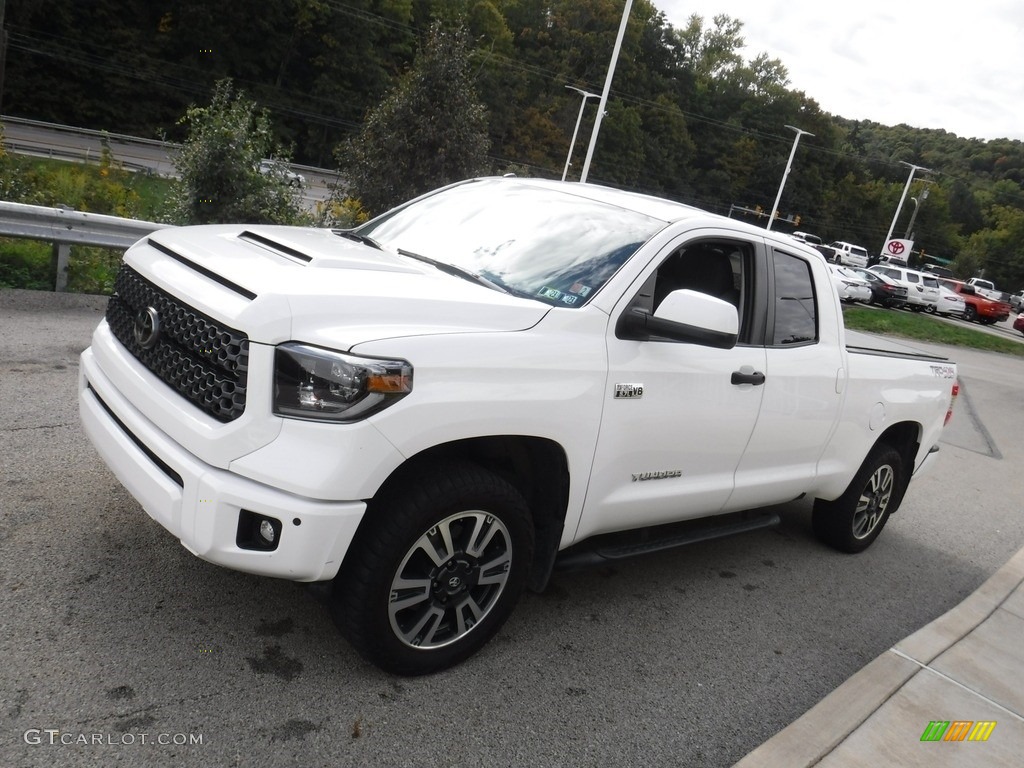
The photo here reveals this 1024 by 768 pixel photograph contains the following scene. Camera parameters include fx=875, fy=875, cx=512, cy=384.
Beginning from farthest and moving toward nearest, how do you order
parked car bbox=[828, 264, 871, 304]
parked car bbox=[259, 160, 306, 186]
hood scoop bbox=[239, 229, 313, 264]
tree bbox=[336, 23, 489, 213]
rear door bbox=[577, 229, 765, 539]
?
parked car bbox=[828, 264, 871, 304] < tree bbox=[336, 23, 489, 213] < parked car bbox=[259, 160, 306, 186] < rear door bbox=[577, 229, 765, 539] < hood scoop bbox=[239, 229, 313, 264]

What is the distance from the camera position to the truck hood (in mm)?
2859

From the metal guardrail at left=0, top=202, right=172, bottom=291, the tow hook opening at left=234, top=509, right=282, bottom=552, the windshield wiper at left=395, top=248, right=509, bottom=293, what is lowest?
the metal guardrail at left=0, top=202, right=172, bottom=291

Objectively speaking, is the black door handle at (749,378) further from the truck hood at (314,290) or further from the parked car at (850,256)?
the parked car at (850,256)

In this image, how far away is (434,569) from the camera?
322 cm

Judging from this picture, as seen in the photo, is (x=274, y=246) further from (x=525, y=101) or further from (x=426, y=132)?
(x=525, y=101)

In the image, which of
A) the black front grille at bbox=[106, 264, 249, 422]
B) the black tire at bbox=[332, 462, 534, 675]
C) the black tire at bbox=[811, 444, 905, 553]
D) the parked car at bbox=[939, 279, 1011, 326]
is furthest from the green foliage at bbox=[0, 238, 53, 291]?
the parked car at bbox=[939, 279, 1011, 326]

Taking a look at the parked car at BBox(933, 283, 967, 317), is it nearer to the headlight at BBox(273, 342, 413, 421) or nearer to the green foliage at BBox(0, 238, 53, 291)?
the green foliage at BBox(0, 238, 53, 291)

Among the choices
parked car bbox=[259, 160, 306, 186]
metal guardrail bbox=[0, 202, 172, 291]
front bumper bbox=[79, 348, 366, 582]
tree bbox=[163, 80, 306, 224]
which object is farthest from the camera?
parked car bbox=[259, 160, 306, 186]

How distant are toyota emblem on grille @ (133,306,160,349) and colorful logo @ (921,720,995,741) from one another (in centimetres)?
342

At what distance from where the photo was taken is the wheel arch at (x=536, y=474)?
3400 millimetres

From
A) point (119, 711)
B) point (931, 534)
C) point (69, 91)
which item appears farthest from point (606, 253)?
point (69, 91)

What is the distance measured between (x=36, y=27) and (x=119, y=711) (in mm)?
55741

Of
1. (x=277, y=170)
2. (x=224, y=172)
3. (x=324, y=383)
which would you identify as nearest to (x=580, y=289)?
(x=324, y=383)

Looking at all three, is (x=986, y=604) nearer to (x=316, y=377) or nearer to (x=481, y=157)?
(x=316, y=377)
